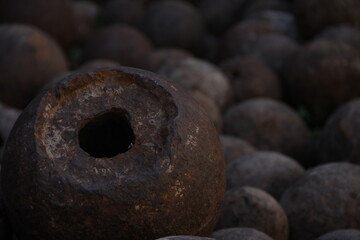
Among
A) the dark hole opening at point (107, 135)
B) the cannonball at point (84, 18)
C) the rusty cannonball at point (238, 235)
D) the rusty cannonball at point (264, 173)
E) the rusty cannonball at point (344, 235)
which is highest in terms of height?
the dark hole opening at point (107, 135)

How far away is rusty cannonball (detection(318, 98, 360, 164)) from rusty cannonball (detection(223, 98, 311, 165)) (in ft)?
2.13

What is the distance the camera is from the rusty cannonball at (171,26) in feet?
37.6

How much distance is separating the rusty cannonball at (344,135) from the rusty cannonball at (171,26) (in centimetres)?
508

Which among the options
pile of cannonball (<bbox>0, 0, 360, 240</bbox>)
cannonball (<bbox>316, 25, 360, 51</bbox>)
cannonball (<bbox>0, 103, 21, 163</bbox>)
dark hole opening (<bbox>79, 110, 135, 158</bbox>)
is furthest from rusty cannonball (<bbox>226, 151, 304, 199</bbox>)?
cannonball (<bbox>316, 25, 360, 51</bbox>)

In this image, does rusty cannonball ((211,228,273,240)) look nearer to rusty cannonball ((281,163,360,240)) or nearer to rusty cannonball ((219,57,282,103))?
rusty cannonball ((281,163,360,240))

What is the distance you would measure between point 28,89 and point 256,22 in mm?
4044

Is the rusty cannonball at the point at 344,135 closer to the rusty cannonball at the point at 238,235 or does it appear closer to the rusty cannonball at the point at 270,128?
the rusty cannonball at the point at 270,128

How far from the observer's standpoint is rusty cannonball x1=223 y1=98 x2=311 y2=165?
24.2 feet

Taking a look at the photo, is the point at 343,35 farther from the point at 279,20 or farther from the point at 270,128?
the point at 270,128

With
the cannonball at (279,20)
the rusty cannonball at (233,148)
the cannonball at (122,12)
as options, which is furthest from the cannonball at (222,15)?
the rusty cannonball at (233,148)

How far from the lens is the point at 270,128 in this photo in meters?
7.37

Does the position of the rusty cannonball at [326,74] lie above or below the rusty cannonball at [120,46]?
above

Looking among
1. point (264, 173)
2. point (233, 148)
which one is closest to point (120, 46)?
point (233, 148)

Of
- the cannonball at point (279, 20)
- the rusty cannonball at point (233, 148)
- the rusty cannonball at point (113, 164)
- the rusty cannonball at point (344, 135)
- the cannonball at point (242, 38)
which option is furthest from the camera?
the cannonball at point (279, 20)
